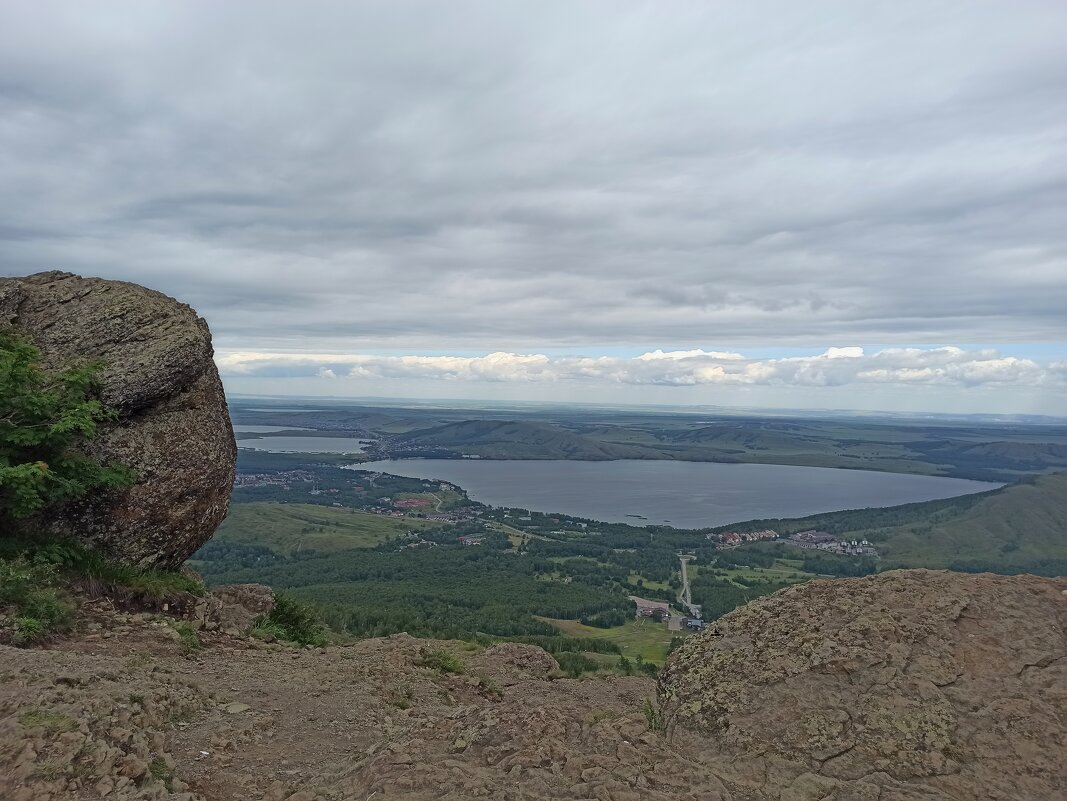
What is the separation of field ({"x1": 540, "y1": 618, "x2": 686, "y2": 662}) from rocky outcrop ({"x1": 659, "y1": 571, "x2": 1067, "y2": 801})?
3562cm

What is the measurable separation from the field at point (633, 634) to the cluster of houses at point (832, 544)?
205 feet

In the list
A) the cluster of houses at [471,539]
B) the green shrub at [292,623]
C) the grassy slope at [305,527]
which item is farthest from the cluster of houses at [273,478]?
the green shrub at [292,623]

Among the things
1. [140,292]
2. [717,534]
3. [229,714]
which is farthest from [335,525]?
[229,714]

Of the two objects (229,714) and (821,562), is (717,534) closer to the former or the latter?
(821,562)

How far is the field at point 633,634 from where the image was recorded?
147 feet

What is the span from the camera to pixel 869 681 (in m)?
6.70

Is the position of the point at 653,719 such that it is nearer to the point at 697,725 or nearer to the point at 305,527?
the point at 697,725

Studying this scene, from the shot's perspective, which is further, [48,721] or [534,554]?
[534,554]

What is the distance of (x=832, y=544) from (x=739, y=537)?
15805mm

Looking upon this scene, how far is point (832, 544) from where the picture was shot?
116 metres

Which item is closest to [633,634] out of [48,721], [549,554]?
[549,554]

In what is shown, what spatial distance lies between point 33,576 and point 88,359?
5486 millimetres

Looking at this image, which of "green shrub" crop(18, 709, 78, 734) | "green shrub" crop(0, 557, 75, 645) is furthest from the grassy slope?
"green shrub" crop(18, 709, 78, 734)

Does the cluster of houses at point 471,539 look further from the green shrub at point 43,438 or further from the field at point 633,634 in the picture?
the green shrub at point 43,438
